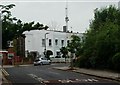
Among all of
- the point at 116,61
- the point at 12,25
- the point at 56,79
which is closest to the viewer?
the point at 12,25

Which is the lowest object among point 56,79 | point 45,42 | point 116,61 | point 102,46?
point 56,79

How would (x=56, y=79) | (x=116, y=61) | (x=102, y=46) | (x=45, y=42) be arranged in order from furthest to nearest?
(x=45, y=42)
(x=102, y=46)
(x=116, y=61)
(x=56, y=79)

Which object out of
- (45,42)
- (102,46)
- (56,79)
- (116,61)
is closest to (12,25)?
(56,79)

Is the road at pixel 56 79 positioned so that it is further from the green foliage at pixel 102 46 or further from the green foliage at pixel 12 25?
the green foliage at pixel 12 25

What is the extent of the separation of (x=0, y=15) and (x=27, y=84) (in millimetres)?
11378

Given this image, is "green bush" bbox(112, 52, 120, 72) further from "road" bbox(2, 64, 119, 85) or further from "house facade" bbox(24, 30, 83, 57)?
"house facade" bbox(24, 30, 83, 57)

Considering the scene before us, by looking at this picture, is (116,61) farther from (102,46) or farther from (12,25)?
(12,25)

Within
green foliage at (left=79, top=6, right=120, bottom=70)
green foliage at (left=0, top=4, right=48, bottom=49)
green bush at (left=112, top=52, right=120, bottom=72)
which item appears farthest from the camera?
green foliage at (left=79, top=6, right=120, bottom=70)

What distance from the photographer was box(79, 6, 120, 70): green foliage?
40812 millimetres

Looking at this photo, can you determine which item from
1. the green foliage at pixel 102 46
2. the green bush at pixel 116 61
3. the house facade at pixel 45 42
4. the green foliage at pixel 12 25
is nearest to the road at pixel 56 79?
the green bush at pixel 116 61

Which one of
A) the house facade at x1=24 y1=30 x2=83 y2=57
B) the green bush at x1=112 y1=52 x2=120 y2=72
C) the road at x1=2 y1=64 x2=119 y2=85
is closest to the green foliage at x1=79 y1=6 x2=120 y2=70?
the green bush at x1=112 y1=52 x2=120 y2=72

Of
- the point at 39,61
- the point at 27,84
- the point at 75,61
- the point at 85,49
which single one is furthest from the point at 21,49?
the point at 27,84

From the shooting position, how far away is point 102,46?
4272cm

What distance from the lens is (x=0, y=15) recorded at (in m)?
14.3
